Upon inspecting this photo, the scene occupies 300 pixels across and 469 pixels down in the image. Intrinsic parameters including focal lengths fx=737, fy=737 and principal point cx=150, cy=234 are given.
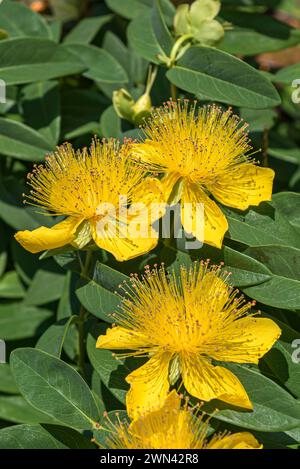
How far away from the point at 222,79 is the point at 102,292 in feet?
1.64

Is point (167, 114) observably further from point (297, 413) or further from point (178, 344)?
point (297, 413)

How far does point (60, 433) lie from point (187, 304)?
314 mm

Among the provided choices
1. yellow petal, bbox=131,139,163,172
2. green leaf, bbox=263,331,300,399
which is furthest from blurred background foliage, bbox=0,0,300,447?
yellow petal, bbox=131,139,163,172

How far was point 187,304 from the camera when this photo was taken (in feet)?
3.76

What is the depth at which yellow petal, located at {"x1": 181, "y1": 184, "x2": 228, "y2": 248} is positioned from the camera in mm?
1219

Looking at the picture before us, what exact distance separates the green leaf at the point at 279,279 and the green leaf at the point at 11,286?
762 mm

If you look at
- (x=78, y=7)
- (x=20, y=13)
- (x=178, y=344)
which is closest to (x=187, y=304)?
(x=178, y=344)

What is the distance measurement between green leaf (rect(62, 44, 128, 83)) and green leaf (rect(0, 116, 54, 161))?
0.22 m

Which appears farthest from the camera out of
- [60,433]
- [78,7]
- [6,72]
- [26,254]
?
[78,7]

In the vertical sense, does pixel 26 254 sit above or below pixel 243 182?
below

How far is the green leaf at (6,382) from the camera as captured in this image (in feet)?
5.28

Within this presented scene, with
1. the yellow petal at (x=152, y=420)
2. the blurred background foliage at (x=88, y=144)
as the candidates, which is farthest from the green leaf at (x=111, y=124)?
the yellow petal at (x=152, y=420)
